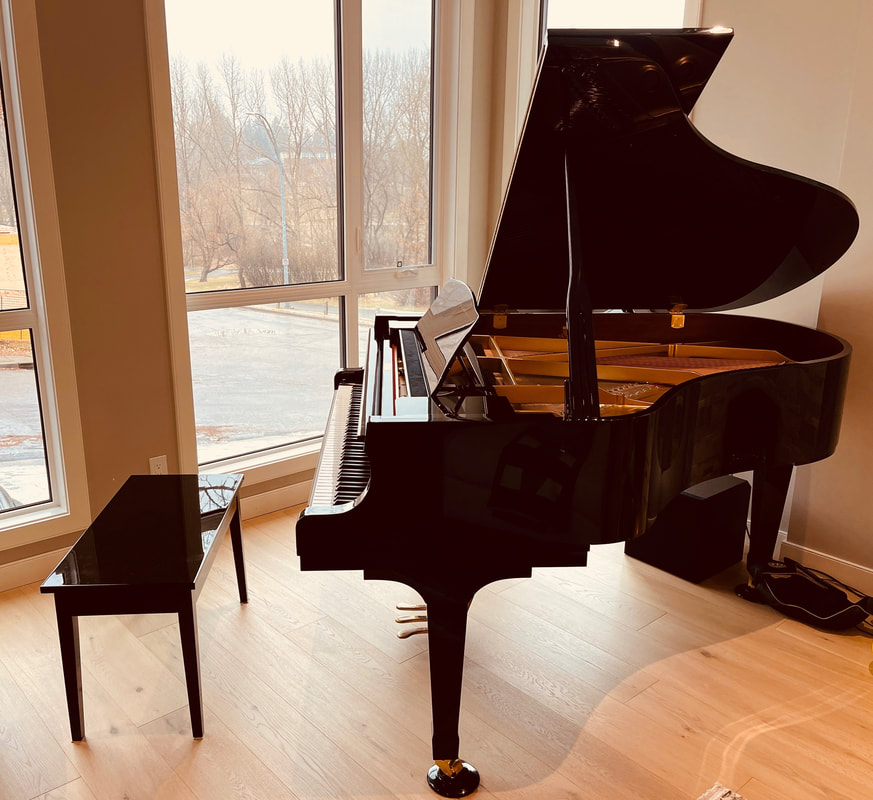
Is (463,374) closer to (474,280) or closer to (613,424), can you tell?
(613,424)

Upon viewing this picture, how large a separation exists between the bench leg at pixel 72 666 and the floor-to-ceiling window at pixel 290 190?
150cm

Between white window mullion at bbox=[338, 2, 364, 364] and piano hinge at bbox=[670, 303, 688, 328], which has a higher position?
white window mullion at bbox=[338, 2, 364, 364]

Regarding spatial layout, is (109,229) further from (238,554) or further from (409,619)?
(409,619)

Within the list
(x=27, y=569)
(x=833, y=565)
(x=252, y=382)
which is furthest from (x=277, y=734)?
(x=833, y=565)

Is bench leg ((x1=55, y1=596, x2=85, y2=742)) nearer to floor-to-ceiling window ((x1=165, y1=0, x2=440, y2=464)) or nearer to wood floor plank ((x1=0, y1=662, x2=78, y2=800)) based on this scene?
wood floor plank ((x1=0, y1=662, x2=78, y2=800))

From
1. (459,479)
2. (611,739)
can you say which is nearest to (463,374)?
(459,479)

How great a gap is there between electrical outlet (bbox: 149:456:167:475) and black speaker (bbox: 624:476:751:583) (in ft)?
6.61

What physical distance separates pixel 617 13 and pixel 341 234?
1.80 m

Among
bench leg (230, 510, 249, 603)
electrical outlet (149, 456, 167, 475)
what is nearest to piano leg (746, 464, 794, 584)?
bench leg (230, 510, 249, 603)

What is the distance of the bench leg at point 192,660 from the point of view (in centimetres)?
192

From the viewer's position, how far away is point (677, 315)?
2.80 metres

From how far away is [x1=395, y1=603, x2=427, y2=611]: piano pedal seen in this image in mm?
2658

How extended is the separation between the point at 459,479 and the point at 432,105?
296 centimetres

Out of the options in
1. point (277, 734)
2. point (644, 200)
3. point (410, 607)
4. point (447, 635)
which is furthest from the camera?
point (410, 607)
